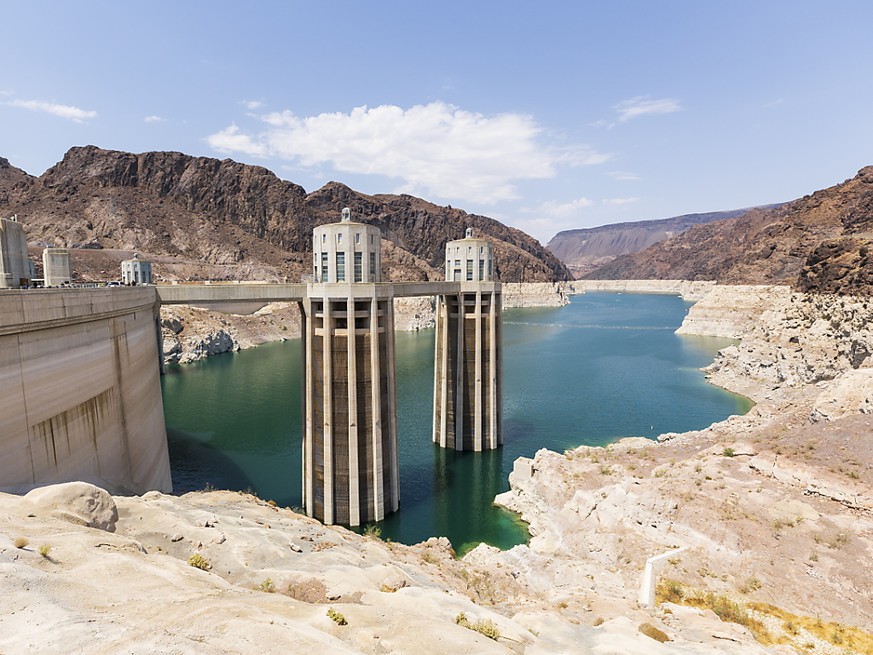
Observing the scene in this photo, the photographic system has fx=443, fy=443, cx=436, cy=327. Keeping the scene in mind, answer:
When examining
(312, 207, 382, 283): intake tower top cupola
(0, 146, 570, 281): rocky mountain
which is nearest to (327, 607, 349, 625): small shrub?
(312, 207, 382, 283): intake tower top cupola

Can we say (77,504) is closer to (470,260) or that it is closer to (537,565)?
(537,565)

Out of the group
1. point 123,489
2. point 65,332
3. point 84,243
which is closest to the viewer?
point 65,332

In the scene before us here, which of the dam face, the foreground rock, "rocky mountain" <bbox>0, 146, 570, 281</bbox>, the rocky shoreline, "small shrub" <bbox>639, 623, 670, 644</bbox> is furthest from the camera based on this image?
"rocky mountain" <bbox>0, 146, 570, 281</bbox>

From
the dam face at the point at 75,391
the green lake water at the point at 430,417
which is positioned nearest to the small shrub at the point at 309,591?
the dam face at the point at 75,391

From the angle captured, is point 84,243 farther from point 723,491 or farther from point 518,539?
point 723,491

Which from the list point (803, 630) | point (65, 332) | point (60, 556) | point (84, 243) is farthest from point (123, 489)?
point (84, 243)

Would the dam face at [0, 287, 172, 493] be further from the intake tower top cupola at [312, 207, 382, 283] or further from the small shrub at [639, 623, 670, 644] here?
the small shrub at [639, 623, 670, 644]

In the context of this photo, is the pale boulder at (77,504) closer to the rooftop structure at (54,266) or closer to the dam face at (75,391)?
the dam face at (75,391)
